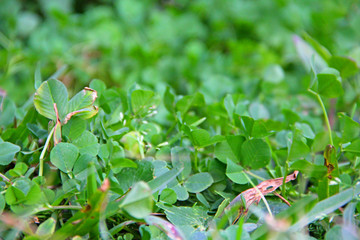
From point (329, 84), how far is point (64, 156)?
467 millimetres

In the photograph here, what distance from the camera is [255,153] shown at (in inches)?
24.2

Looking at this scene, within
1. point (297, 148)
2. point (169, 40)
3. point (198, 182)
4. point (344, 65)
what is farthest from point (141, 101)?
point (169, 40)

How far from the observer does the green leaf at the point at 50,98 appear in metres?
0.57

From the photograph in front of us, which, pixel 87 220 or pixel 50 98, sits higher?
pixel 50 98

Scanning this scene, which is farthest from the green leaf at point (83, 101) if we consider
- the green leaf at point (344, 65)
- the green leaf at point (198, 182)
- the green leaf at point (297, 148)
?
the green leaf at point (344, 65)

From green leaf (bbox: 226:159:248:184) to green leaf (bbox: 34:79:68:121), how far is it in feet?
0.93

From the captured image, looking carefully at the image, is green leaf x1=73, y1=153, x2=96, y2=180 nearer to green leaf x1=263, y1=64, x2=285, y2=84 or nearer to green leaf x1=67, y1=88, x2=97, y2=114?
green leaf x1=67, y1=88, x2=97, y2=114

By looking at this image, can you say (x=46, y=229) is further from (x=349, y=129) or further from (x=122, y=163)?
(x=349, y=129)

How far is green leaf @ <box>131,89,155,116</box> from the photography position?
654 millimetres

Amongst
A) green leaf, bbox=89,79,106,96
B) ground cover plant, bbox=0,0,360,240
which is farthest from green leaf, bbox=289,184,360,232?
green leaf, bbox=89,79,106,96

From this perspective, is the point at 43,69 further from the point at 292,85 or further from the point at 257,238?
the point at 257,238

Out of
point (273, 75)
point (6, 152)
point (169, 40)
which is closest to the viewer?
point (6, 152)

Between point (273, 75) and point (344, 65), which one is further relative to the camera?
point (273, 75)

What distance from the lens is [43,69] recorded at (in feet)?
4.33
